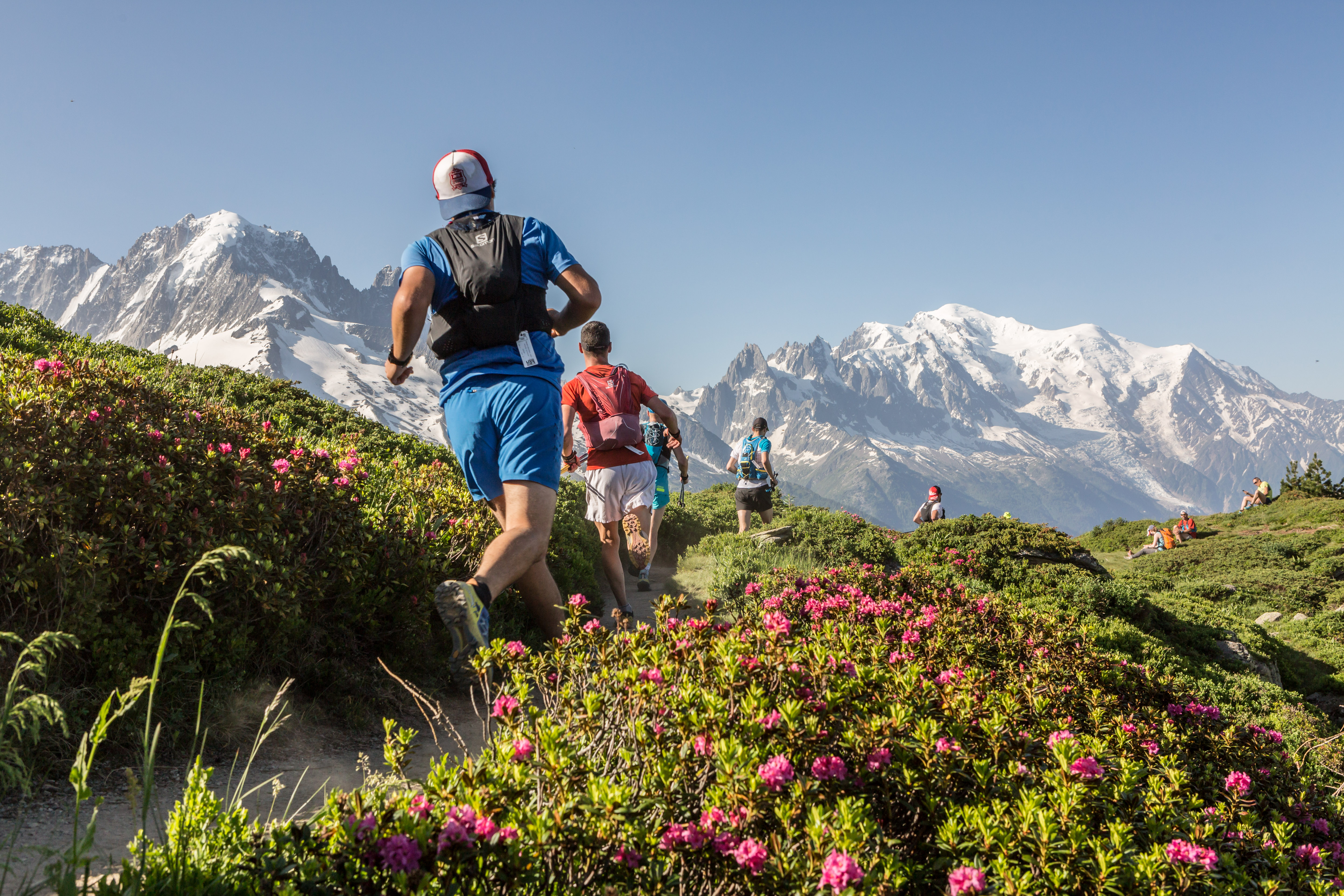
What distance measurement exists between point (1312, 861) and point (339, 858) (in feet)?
9.36

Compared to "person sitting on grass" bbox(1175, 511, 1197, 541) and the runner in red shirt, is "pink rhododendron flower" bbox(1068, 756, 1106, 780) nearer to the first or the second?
the runner in red shirt

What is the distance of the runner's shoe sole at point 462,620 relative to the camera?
9.54ft

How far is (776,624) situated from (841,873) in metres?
1.34

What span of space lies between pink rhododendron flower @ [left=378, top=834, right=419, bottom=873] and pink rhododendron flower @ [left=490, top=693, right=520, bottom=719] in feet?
1.65

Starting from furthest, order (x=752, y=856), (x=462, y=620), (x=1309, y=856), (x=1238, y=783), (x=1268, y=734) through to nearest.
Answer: (x=1268, y=734) < (x=462, y=620) < (x=1238, y=783) < (x=1309, y=856) < (x=752, y=856)

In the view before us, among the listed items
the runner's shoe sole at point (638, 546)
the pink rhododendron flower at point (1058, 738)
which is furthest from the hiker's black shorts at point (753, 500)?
the pink rhododendron flower at point (1058, 738)

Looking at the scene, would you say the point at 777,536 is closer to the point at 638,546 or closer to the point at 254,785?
the point at 638,546

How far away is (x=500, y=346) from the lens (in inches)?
139

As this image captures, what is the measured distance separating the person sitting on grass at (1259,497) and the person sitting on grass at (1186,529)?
420cm

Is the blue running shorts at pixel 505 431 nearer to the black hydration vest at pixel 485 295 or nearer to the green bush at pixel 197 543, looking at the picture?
the black hydration vest at pixel 485 295

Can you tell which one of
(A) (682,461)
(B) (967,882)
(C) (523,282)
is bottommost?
(B) (967,882)

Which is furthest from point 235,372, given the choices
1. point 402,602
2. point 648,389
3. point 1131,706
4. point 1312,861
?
point 1312,861

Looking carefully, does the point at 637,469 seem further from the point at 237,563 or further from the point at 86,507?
the point at 86,507

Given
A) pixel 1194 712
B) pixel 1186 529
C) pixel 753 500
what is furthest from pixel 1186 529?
pixel 1194 712
